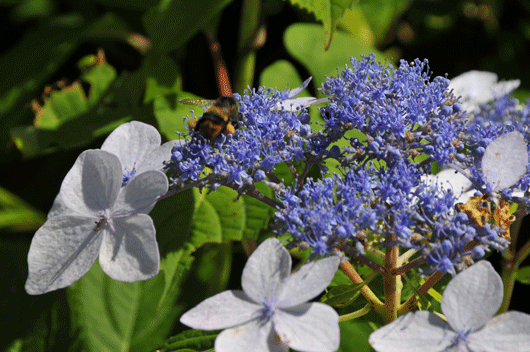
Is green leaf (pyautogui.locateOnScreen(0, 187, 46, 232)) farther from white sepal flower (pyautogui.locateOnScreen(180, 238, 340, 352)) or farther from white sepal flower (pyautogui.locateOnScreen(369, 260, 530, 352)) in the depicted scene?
white sepal flower (pyautogui.locateOnScreen(369, 260, 530, 352))

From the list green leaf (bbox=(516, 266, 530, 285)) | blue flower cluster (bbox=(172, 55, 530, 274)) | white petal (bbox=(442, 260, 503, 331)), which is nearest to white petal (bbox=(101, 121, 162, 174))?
blue flower cluster (bbox=(172, 55, 530, 274))

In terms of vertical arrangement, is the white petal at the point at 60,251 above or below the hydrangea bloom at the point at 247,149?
below

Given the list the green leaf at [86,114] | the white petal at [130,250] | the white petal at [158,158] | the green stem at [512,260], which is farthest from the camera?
the green leaf at [86,114]

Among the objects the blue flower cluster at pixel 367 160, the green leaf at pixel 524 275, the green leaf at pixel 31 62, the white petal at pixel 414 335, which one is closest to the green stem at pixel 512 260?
the green leaf at pixel 524 275

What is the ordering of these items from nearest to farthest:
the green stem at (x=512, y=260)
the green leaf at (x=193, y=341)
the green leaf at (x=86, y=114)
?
the green leaf at (x=193, y=341) < the green stem at (x=512, y=260) < the green leaf at (x=86, y=114)

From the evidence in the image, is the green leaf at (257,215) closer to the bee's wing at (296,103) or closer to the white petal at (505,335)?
the bee's wing at (296,103)

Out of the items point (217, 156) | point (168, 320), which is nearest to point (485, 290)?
point (217, 156)

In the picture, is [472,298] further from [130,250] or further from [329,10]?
[329,10]
